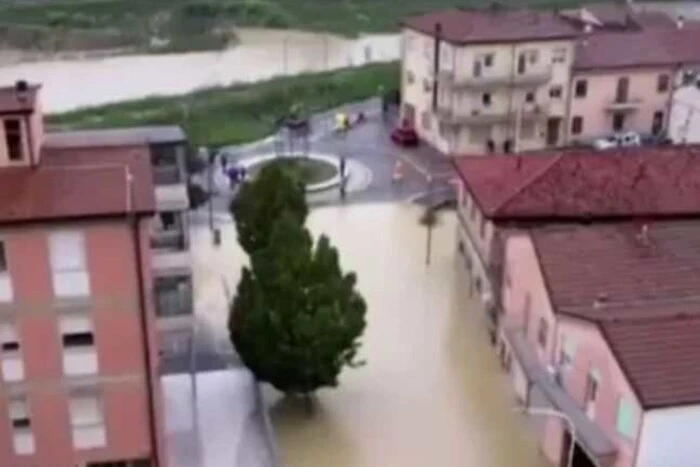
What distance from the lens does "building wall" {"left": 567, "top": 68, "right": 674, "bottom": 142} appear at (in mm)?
47594

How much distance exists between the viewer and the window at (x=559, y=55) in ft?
152

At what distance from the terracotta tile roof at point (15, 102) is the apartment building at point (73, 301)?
28 millimetres

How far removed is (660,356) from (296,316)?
8.47 metres

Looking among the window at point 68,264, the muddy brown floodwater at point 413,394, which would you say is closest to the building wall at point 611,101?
the muddy brown floodwater at point 413,394

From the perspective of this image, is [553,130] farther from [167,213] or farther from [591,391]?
[167,213]

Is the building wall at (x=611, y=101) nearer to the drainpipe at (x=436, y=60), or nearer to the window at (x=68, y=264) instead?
the drainpipe at (x=436, y=60)

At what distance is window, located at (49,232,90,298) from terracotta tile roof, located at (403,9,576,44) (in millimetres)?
28891

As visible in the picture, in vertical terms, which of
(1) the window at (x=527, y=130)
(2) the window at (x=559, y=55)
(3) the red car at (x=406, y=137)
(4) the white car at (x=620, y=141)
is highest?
(2) the window at (x=559, y=55)

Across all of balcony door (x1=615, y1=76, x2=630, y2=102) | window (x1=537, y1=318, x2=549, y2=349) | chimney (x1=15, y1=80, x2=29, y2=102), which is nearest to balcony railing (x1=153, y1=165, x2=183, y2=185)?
chimney (x1=15, y1=80, x2=29, y2=102)

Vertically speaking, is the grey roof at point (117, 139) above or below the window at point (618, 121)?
above

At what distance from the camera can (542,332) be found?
25281 mm

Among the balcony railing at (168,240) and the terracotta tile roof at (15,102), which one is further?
the balcony railing at (168,240)

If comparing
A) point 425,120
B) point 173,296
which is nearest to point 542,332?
point 173,296

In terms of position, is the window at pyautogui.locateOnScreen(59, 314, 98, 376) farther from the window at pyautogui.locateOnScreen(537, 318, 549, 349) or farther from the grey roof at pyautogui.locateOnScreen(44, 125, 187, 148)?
the window at pyautogui.locateOnScreen(537, 318, 549, 349)
